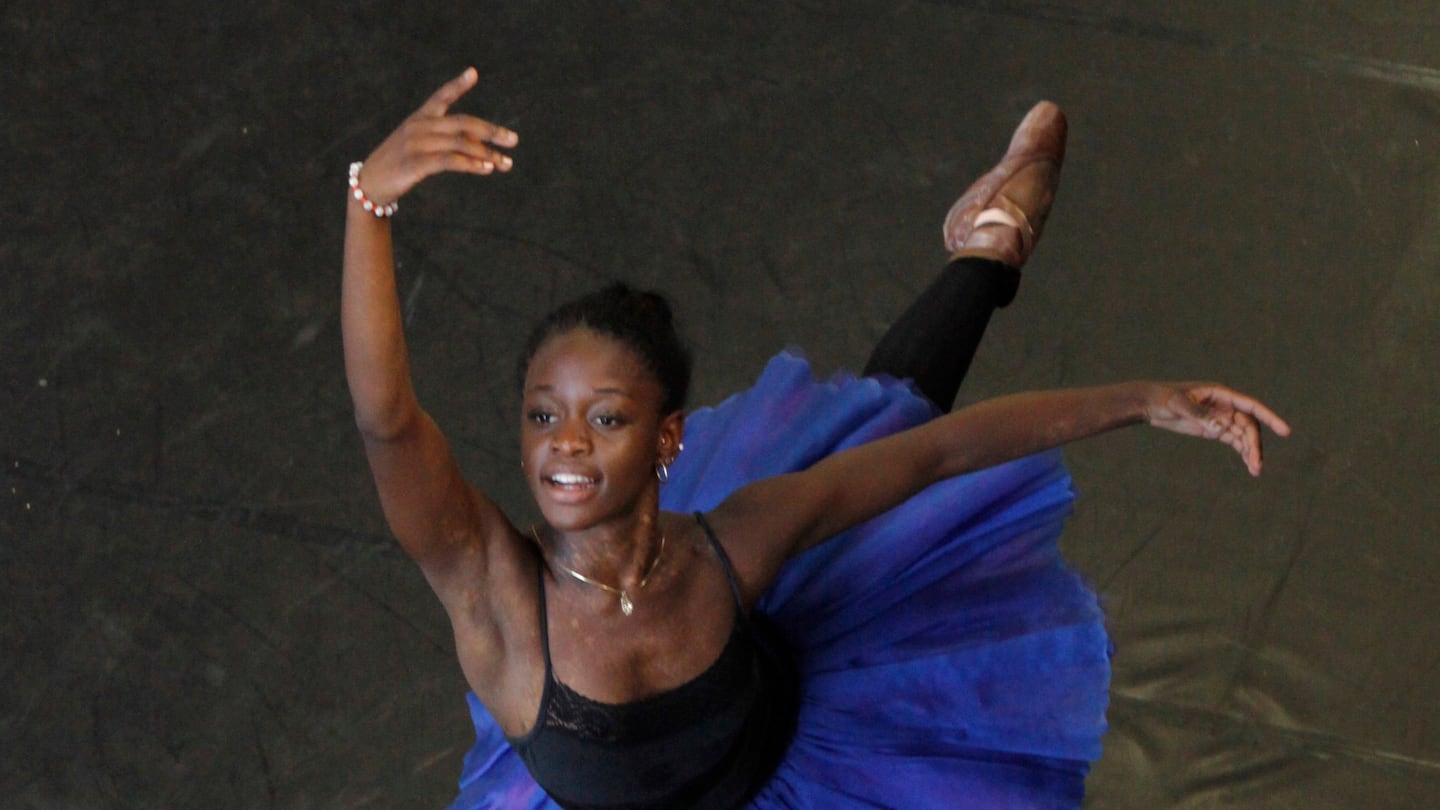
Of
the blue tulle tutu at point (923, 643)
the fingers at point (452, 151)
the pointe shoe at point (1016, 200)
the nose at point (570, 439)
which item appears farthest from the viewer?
the pointe shoe at point (1016, 200)

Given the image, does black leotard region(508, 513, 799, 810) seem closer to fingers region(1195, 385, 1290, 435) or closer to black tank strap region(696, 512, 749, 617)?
black tank strap region(696, 512, 749, 617)

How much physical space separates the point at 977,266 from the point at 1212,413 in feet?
1.91

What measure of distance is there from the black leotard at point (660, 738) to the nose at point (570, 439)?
0.48ft

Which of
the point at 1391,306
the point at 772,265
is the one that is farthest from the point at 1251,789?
the point at 772,265

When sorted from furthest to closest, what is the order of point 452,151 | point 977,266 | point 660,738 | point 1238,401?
1. point 977,266
2. point 1238,401
3. point 660,738
4. point 452,151

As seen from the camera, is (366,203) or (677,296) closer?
(366,203)

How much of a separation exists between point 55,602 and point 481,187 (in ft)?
3.08

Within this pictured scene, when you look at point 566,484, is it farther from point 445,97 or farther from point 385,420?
point 445,97

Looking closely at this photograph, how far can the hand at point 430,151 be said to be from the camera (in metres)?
1.08

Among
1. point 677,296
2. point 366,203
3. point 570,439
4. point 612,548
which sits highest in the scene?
point 366,203

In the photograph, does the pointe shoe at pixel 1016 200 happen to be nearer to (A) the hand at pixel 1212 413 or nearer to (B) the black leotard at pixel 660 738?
(A) the hand at pixel 1212 413

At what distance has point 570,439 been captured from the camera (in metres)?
1.25

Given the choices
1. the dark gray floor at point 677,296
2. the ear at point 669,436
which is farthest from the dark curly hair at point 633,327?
the dark gray floor at point 677,296

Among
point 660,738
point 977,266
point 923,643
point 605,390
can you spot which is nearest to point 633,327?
point 605,390
